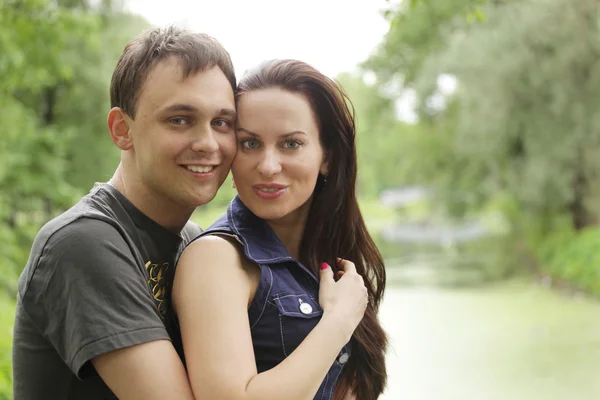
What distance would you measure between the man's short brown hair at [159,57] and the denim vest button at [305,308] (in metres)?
0.48

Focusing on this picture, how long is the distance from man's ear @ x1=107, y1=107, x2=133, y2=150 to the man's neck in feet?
0.18

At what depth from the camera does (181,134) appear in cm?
136

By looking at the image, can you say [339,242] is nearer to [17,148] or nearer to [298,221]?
[298,221]

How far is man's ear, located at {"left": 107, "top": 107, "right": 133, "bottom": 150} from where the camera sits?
1.42 metres

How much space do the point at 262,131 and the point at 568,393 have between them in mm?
6108

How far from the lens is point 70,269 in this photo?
3.77 ft

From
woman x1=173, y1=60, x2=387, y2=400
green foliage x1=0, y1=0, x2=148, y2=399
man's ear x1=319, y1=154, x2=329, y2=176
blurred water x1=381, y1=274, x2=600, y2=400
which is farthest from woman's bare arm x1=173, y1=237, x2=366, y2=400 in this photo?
blurred water x1=381, y1=274, x2=600, y2=400

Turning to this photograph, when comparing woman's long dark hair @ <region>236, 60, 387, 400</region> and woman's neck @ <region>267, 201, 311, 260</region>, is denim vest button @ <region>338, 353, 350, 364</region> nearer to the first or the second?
woman's long dark hair @ <region>236, 60, 387, 400</region>

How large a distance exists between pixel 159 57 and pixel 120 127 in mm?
181

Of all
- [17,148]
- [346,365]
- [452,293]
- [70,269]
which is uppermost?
[70,269]

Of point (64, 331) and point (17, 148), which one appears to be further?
point (17, 148)

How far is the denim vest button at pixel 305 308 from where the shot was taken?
4.55 feet

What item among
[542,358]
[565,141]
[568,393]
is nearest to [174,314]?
[568,393]

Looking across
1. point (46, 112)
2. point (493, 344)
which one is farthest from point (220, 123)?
point (46, 112)
